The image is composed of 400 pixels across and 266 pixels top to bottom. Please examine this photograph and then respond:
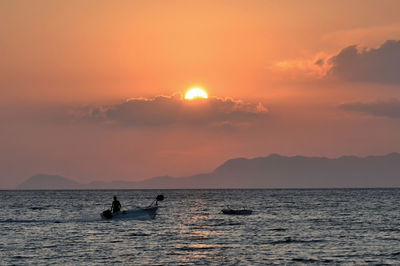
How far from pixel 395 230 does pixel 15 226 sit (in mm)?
45035

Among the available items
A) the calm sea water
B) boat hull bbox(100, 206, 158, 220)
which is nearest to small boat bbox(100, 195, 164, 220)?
boat hull bbox(100, 206, 158, 220)

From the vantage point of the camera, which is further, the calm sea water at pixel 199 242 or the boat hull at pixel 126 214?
the boat hull at pixel 126 214

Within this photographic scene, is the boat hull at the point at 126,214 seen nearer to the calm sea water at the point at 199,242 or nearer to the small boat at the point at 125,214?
the small boat at the point at 125,214

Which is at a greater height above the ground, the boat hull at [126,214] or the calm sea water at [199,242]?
the boat hull at [126,214]

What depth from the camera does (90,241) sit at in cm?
5659

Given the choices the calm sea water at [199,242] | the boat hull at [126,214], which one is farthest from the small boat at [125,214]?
the calm sea water at [199,242]

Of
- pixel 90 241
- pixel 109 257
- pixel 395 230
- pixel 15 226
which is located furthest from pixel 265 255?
pixel 15 226

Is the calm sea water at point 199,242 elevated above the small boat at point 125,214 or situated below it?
below

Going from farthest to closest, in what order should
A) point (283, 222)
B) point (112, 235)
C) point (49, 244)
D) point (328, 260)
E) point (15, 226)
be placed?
1. point (283, 222)
2. point (15, 226)
3. point (112, 235)
4. point (49, 244)
5. point (328, 260)

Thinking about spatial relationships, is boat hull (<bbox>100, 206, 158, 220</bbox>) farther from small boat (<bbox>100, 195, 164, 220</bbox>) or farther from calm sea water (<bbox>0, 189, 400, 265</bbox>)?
calm sea water (<bbox>0, 189, 400, 265</bbox>)

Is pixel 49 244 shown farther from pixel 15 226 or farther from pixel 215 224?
pixel 215 224

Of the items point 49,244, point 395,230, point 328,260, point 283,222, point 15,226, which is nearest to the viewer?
point 328,260

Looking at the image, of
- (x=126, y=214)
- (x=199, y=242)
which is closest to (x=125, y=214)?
(x=126, y=214)

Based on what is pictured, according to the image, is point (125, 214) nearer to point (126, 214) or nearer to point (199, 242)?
point (126, 214)
